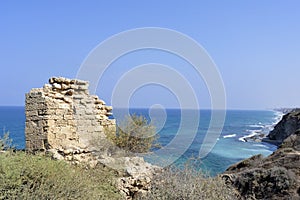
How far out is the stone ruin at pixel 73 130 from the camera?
26.2 ft

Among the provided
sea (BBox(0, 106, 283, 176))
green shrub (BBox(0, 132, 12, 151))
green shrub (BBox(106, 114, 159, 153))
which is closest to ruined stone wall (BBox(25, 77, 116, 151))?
green shrub (BBox(106, 114, 159, 153))

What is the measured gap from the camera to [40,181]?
5836 millimetres

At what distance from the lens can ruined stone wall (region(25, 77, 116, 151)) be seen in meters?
8.04

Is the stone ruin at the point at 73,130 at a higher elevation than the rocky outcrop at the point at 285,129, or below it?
higher

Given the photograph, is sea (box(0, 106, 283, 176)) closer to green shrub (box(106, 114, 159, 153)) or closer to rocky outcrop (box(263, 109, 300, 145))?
green shrub (box(106, 114, 159, 153))

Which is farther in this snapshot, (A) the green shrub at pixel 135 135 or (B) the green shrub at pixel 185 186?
(A) the green shrub at pixel 135 135

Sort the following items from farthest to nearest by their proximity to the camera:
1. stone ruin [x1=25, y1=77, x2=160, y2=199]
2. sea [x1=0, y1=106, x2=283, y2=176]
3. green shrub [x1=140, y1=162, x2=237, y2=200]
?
sea [x1=0, y1=106, x2=283, y2=176]
stone ruin [x1=25, y1=77, x2=160, y2=199]
green shrub [x1=140, y1=162, x2=237, y2=200]

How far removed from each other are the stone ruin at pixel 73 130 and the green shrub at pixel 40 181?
1.37 meters

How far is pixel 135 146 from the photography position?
33.4 ft

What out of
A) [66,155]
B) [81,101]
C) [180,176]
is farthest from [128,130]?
[180,176]

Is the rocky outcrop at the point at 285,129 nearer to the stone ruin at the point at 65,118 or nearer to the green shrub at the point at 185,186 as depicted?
the stone ruin at the point at 65,118

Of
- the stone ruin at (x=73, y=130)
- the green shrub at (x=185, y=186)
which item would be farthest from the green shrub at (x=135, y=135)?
the green shrub at (x=185, y=186)

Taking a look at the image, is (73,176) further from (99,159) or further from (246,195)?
(246,195)

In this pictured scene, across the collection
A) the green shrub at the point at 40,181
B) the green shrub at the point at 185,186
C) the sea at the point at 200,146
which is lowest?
the sea at the point at 200,146
